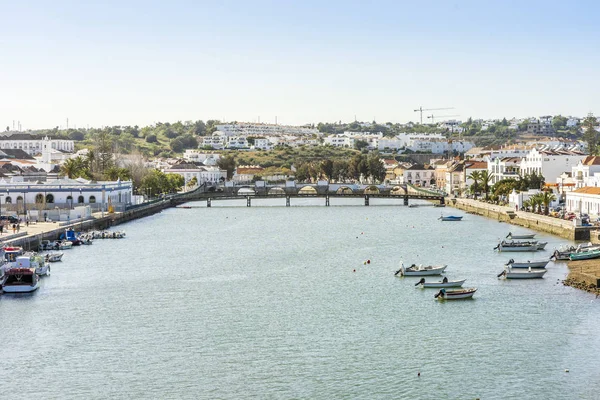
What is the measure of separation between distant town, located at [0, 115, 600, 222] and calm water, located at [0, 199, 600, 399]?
2420 cm

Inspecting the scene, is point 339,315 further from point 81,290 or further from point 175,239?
point 175,239

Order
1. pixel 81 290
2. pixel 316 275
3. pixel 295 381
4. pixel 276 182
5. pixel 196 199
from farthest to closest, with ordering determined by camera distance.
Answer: pixel 276 182 → pixel 196 199 → pixel 316 275 → pixel 81 290 → pixel 295 381

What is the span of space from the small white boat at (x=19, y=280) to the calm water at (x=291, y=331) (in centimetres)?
62

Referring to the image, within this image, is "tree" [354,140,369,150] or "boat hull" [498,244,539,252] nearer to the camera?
"boat hull" [498,244,539,252]

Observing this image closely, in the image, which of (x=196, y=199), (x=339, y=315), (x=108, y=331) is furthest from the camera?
(x=196, y=199)

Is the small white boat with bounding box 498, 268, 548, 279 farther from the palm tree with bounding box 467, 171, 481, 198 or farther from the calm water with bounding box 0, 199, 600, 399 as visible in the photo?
the palm tree with bounding box 467, 171, 481, 198

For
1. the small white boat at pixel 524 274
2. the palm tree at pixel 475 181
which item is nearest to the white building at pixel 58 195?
the palm tree at pixel 475 181

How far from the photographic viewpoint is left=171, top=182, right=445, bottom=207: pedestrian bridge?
91938 mm

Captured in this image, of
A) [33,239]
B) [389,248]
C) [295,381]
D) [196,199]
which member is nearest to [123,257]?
[33,239]

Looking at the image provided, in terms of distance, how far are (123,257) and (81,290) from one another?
35.7 ft

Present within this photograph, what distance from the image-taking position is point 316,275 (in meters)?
40.0

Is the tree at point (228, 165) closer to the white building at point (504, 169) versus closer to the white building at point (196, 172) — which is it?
the white building at point (196, 172)

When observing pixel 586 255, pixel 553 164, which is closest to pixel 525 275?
pixel 586 255

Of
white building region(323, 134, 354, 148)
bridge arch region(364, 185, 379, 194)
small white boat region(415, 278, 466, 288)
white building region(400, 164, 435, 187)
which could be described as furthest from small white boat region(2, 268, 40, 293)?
white building region(323, 134, 354, 148)
